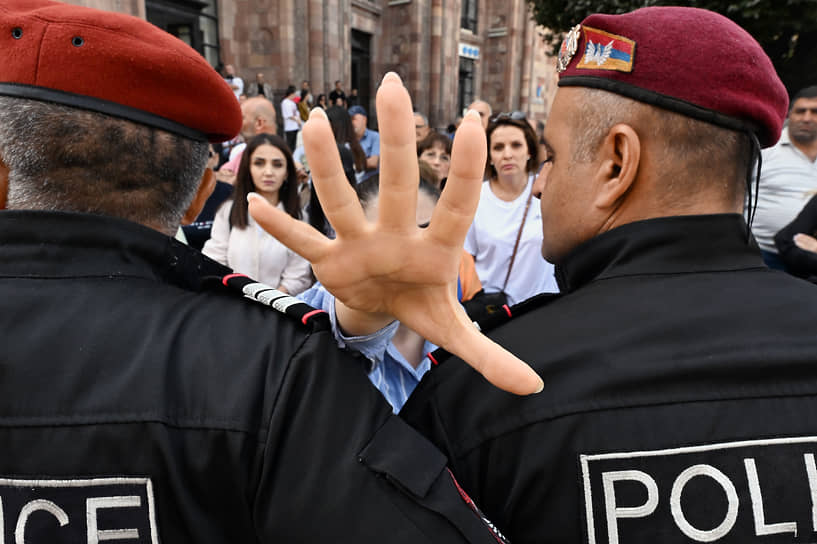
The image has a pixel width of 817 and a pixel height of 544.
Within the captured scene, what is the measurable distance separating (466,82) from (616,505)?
71.5 ft

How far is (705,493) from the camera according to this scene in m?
0.84

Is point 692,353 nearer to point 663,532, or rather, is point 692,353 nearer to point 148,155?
point 663,532

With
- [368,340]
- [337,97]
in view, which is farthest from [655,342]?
[337,97]

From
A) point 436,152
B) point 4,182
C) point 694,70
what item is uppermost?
point 694,70

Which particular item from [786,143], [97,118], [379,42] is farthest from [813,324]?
[379,42]

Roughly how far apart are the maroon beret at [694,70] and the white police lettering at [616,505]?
2.17 feet

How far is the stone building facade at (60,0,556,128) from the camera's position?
38.1 feet

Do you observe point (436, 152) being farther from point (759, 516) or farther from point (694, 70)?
point (759, 516)

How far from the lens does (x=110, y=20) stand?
0.98m

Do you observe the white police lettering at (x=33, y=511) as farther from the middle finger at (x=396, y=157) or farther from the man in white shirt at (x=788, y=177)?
the man in white shirt at (x=788, y=177)

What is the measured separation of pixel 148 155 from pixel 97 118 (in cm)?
10

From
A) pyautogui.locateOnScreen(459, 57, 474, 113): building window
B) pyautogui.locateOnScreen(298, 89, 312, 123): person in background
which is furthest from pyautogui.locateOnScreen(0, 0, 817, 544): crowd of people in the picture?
pyautogui.locateOnScreen(459, 57, 474, 113): building window

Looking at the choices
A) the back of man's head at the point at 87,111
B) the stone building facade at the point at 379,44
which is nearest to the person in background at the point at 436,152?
the back of man's head at the point at 87,111

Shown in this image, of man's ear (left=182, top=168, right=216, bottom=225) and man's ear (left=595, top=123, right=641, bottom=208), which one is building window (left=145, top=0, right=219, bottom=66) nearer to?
man's ear (left=182, top=168, right=216, bottom=225)
